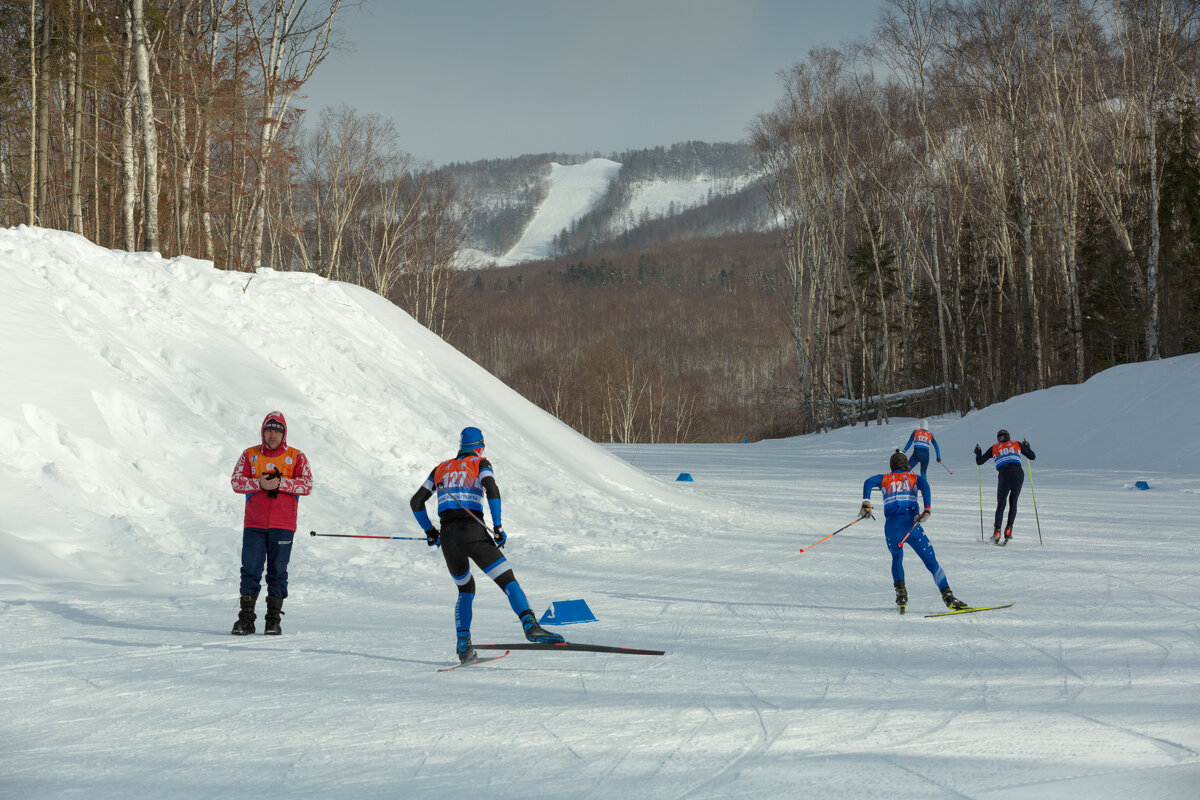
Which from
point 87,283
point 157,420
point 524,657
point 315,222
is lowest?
point 524,657

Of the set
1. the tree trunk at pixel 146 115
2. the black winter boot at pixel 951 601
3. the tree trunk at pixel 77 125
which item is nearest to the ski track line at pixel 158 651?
the black winter boot at pixel 951 601

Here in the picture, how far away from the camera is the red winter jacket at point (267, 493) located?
7129 millimetres

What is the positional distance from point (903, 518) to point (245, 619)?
6236 mm

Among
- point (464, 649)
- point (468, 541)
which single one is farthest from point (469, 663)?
point (468, 541)

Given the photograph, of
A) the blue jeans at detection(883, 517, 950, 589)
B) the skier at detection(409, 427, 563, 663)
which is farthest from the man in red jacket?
the blue jeans at detection(883, 517, 950, 589)

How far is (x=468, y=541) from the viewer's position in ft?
20.2

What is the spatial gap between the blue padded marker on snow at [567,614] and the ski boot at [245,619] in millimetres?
2515

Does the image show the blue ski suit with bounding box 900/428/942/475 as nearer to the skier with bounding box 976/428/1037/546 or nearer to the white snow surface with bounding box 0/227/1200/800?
the skier with bounding box 976/428/1037/546

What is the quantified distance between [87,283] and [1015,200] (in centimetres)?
4059

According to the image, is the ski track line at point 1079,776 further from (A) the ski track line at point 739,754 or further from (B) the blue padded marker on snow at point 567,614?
(B) the blue padded marker on snow at point 567,614

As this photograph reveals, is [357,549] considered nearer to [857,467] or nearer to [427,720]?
[427,720]

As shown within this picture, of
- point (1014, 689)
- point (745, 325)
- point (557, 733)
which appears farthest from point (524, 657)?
point (745, 325)

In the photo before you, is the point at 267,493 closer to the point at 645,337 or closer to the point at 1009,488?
the point at 1009,488

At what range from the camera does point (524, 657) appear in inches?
250
